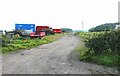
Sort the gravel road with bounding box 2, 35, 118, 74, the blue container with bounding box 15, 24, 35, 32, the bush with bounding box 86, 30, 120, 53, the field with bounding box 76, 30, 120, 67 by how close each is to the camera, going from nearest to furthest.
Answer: the gravel road with bounding box 2, 35, 118, 74 < the field with bounding box 76, 30, 120, 67 < the bush with bounding box 86, 30, 120, 53 < the blue container with bounding box 15, 24, 35, 32

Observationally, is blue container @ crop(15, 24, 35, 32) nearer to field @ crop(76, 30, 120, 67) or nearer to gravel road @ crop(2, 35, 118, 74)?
gravel road @ crop(2, 35, 118, 74)

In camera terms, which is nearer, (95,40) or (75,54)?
(95,40)

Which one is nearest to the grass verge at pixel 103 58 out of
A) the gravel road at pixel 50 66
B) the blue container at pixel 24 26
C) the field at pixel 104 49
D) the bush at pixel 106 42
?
the field at pixel 104 49

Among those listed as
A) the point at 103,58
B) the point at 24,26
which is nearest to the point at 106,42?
the point at 103,58

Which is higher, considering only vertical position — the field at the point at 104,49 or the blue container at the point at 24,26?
the blue container at the point at 24,26

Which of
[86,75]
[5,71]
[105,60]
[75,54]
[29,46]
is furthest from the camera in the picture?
[29,46]

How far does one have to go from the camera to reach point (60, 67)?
1333 cm

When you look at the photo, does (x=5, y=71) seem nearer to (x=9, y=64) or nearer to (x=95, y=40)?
(x=9, y=64)

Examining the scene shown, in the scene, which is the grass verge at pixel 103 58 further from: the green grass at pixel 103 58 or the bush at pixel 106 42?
the bush at pixel 106 42

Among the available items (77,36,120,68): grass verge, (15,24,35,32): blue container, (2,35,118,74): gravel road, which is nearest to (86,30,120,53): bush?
(77,36,120,68): grass verge

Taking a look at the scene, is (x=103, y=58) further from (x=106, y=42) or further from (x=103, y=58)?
(x=106, y=42)

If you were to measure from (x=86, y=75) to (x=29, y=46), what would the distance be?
10.9 m

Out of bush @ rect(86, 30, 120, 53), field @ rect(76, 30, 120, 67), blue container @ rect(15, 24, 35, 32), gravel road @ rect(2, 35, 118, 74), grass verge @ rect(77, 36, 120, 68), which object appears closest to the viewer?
gravel road @ rect(2, 35, 118, 74)

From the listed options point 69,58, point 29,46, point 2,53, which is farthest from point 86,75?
point 29,46
